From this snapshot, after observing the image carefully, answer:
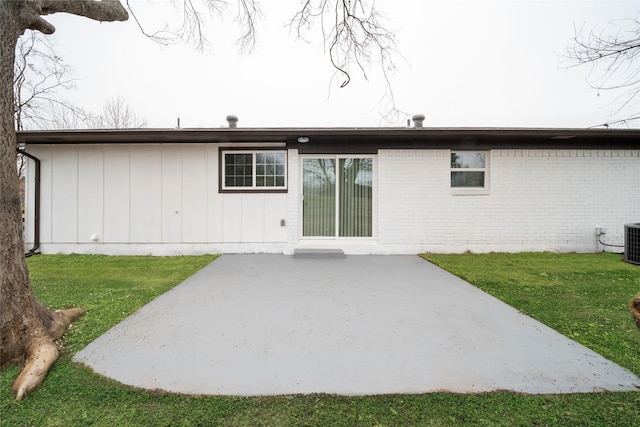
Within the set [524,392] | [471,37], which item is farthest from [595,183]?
[524,392]

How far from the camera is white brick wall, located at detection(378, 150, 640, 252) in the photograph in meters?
6.40

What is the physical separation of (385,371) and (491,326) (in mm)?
1479

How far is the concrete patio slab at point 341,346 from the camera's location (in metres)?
1.83

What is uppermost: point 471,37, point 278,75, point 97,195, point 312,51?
point 471,37

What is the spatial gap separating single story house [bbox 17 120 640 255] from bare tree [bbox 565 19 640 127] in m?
2.03

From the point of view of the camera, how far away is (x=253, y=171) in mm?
6465

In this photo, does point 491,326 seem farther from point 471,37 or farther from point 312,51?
point 471,37

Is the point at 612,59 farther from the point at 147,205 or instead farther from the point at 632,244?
the point at 147,205

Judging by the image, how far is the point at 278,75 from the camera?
6223mm

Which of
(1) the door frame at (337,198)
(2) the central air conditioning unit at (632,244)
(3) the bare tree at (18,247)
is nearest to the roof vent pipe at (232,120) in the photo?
(1) the door frame at (337,198)

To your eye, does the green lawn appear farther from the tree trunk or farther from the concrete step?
the concrete step

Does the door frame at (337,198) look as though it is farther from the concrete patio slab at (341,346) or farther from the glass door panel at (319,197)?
the concrete patio slab at (341,346)

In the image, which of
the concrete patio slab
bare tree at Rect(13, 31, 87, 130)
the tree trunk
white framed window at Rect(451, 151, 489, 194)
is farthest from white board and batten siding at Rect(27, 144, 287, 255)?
bare tree at Rect(13, 31, 87, 130)

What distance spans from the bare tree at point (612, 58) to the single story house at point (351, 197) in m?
2.03
